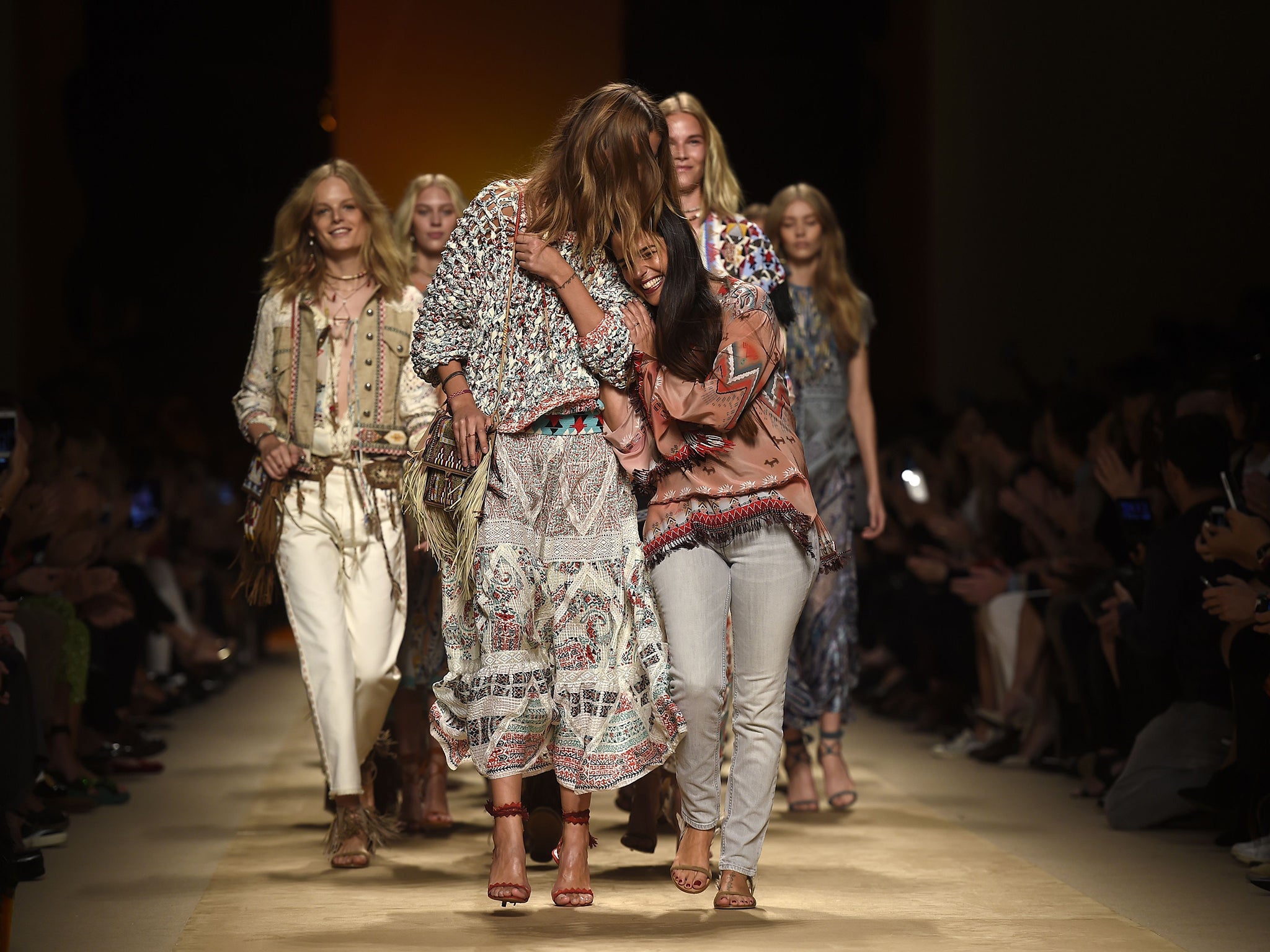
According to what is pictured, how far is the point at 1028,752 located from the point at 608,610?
2536 millimetres

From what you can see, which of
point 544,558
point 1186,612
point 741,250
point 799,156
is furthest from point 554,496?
point 799,156

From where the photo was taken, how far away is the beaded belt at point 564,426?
319cm

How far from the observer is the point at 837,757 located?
4465 millimetres

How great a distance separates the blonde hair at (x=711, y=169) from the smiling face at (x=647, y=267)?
95 cm

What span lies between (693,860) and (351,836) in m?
0.88

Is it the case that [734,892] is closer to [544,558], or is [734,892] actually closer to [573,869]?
[573,869]

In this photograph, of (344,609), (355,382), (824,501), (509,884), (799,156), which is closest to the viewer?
(509,884)

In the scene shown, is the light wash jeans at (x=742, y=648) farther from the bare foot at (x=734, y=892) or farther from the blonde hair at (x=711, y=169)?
the blonde hair at (x=711, y=169)

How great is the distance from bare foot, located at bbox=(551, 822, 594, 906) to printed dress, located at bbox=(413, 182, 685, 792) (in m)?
0.09

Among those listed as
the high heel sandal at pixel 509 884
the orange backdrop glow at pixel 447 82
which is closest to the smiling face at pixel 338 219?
the high heel sandal at pixel 509 884

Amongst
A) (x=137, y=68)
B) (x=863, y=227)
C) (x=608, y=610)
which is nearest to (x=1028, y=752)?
(x=608, y=610)

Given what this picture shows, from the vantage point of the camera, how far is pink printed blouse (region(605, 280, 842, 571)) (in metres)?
3.13

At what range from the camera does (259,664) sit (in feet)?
29.3

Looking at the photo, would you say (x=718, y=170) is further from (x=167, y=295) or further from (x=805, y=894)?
(x=167, y=295)
